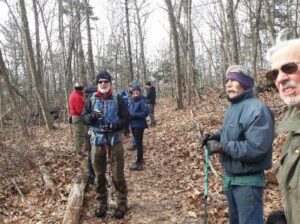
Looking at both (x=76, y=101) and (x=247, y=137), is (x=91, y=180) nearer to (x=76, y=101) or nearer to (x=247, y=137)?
(x=76, y=101)

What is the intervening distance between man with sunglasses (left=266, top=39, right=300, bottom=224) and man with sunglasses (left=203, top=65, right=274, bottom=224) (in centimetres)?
122

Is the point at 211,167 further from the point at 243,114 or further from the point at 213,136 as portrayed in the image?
the point at 243,114

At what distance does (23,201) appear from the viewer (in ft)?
24.4

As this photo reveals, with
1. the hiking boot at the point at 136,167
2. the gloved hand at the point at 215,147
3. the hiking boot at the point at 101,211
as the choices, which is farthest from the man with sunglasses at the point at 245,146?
the hiking boot at the point at 136,167

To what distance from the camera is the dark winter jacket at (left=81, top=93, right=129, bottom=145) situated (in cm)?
594

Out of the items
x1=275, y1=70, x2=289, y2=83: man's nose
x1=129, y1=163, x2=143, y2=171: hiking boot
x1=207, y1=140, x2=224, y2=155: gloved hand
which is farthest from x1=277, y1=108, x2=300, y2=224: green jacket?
x1=129, y1=163, x2=143, y2=171: hiking boot

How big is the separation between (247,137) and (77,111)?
266 inches

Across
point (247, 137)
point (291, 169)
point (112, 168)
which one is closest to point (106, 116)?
point (112, 168)

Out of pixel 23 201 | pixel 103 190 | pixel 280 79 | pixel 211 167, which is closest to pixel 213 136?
pixel 280 79

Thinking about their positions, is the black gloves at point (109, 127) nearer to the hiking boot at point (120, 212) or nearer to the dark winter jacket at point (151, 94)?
the hiking boot at point (120, 212)

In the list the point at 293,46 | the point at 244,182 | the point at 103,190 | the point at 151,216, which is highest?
the point at 293,46

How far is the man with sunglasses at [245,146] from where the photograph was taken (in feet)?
11.7

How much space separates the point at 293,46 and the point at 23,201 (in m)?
6.54

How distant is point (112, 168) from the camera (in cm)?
622
